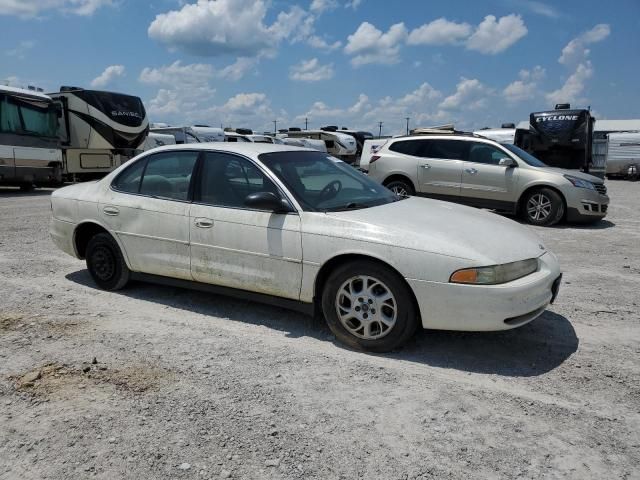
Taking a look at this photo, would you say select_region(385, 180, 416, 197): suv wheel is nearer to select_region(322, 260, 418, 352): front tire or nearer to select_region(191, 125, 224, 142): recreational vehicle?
select_region(322, 260, 418, 352): front tire

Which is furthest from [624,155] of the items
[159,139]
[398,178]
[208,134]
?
[159,139]

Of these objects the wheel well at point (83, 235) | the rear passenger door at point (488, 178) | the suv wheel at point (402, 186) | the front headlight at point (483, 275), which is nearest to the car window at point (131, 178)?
the wheel well at point (83, 235)

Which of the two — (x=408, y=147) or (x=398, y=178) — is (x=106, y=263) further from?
(x=408, y=147)

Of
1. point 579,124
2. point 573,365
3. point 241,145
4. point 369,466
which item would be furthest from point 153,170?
point 579,124

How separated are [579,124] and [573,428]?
15.6m

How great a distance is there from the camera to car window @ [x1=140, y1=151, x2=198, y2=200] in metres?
4.74

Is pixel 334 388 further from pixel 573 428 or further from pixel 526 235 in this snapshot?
pixel 526 235

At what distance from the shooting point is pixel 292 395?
126 inches

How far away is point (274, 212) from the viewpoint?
4164 millimetres

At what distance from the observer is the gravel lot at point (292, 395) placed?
8.39 ft

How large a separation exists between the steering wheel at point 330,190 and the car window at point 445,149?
6603mm

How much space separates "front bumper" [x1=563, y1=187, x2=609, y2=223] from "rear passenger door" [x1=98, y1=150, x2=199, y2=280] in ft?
24.9

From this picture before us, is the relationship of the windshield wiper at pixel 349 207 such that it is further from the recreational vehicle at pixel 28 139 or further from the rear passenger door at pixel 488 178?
the recreational vehicle at pixel 28 139

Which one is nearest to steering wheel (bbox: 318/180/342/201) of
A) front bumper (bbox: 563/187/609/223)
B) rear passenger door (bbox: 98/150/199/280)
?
rear passenger door (bbox: 98/150/199/280)
